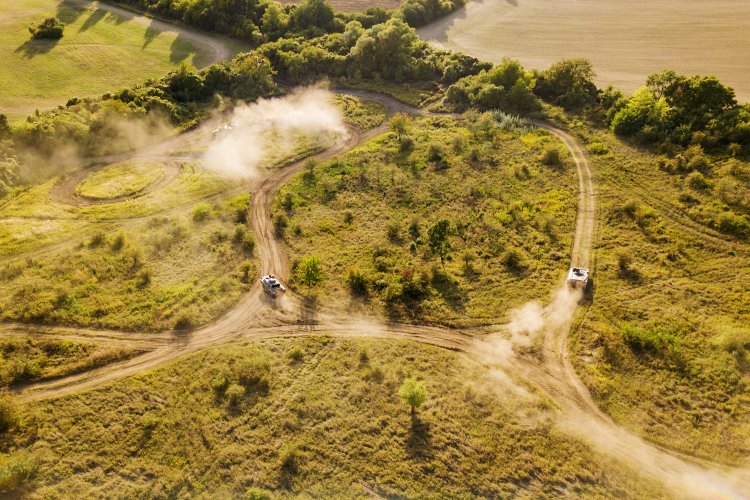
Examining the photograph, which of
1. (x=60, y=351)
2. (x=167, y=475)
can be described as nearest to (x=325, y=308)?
(x=167, y=475)

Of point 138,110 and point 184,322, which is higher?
point 138,110

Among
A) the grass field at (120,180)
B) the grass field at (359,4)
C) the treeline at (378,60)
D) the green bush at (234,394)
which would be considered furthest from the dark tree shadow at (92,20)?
the green bush at (234,394)

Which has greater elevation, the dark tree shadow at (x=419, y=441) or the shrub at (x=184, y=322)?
the shrub at (x=184, y=322)

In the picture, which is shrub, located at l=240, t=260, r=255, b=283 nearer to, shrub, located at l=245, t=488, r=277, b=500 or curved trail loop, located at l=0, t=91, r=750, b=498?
curved trail loop, located at l=0, t=91, r=750, b=498

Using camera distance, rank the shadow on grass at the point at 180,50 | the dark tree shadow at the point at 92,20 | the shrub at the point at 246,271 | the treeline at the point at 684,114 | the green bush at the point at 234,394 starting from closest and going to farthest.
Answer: the green bush at the point at 234,394, the shrub at the point at 246,271, the treeline at the point at 684,114, the shadow on grass at the point at 180,50, the dark tree shadow at the point at 92,20

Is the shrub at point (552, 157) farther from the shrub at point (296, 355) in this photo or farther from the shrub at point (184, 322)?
the shrub at point (184, 322)

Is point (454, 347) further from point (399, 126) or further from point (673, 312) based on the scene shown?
point (399, 126)

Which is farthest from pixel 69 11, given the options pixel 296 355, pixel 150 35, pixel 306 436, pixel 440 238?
pixel 306 436
